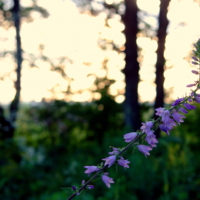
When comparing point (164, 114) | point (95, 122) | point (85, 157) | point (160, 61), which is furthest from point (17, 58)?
point (164, 114)

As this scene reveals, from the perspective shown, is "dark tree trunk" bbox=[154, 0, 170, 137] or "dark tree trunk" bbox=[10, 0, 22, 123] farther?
"dark tree trunk" bbox=[10, 0, 22, 123]

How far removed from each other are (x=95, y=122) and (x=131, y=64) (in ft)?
10.5

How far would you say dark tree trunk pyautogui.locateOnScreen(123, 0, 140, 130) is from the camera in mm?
6953

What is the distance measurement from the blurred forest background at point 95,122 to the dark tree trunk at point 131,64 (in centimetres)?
2

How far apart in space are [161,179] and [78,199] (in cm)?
152

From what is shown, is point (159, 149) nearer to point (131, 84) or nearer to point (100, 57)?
point (131, 84)

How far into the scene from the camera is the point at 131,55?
23.0ft

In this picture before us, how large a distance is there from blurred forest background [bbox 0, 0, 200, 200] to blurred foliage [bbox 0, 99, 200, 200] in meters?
0.02

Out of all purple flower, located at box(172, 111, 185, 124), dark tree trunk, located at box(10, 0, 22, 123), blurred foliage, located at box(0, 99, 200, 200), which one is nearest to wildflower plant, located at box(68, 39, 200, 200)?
purple flower, located at box(172, 111, 185, 124)

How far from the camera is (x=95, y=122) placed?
9.71m

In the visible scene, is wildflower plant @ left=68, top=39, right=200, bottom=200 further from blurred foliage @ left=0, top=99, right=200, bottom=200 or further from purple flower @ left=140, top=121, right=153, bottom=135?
blurred foliage @ left=0, top=99, right=200, bottom=200

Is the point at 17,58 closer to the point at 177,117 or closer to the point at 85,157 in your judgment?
the point at 85,157

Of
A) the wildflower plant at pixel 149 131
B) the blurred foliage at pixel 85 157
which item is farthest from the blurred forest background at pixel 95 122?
the wildflower plant at pixel 149 131

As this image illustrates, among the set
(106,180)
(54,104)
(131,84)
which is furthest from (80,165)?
(54,104)
